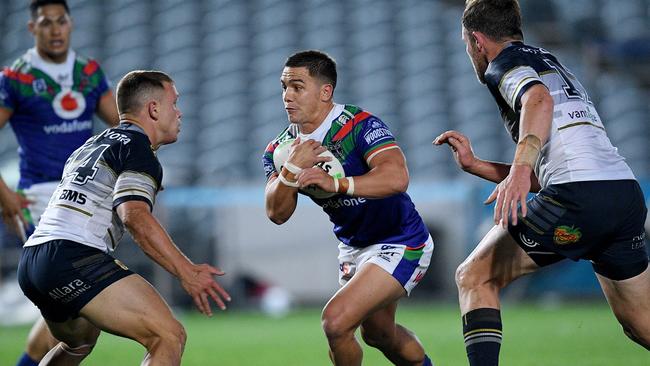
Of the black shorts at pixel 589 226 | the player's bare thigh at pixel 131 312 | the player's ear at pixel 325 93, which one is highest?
the player's ear at pixel 325 93

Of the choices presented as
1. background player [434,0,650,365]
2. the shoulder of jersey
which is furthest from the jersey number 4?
the shoulder of jersey

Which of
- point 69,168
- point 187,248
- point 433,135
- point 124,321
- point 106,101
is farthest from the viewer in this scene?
point 433,135

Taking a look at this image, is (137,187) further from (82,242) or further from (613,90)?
(613,90)

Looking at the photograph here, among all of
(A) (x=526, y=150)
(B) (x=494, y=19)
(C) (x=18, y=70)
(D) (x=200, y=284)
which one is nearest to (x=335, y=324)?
(D) (x=200, y=284)

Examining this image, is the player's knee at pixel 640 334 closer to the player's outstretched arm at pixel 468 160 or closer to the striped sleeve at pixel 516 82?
the player's outstretched arm at pixel 468 160

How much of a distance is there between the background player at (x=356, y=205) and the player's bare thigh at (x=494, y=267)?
499 mm

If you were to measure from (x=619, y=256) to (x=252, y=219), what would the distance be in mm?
11766

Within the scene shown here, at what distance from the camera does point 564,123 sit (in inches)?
209

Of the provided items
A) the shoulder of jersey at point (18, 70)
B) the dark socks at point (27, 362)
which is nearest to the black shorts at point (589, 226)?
the dark socks at point (27, 362)

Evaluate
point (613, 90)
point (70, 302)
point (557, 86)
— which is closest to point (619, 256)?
point (557, 86)

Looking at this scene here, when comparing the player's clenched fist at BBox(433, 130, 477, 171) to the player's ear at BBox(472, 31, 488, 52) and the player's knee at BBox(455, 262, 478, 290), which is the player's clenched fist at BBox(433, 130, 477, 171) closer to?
the player's ear at BBox(472, 31, 488, 52)

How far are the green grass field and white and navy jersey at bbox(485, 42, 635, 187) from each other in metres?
2.85

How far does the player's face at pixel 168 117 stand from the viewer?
5.40 m

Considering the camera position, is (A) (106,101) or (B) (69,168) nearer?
(B) (69,168)
